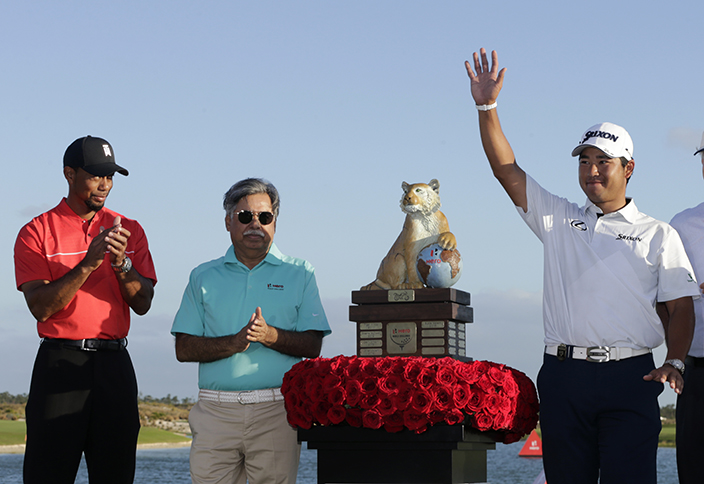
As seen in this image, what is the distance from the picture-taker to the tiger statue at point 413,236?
18.9ft

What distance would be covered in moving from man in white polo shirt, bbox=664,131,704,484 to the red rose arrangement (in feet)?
2.98

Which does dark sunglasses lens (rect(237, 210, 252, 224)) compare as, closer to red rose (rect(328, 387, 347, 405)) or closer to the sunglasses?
the sunglasses

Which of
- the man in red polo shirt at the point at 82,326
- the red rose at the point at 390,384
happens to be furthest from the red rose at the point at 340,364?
the man in red polo shirt at the point at 82,326

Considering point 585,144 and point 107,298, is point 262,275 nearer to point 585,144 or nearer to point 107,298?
point 107,298

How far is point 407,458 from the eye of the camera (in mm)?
4578

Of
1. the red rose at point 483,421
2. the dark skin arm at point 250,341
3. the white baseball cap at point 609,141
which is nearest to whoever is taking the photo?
the white baseball cap at point 609,141

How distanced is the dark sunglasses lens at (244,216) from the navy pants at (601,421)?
6.29 ft

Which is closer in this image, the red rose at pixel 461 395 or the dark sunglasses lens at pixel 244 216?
the red rose at pixel 461 395

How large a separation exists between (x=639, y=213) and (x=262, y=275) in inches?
84.5

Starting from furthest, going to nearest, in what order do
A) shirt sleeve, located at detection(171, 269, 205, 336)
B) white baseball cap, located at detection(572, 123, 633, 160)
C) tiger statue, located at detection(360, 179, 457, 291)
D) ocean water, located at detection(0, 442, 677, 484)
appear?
1. ocean water, located at detection(0, 442, 677, 484)
2. tiger statue, located at detection(360, 179, 457, 291)
3. shirt sleeve, located at detection(171, 269, 205, 336)
4. white baseball cap, located at detection(572, 123, 633, 160)

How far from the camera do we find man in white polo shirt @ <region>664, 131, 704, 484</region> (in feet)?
14.5

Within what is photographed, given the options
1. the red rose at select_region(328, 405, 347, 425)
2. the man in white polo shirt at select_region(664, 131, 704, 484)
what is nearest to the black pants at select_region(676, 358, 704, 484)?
the man in white polo shirt at select_region(664, 131, 704, 484)

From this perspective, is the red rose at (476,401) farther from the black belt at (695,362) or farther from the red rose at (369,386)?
the black belt at (695,362)

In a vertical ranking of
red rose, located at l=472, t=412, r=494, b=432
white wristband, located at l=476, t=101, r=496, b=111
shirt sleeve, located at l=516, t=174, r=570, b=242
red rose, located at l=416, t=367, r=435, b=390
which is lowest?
red rose, located at l=472, t=412, r=494, b=432
